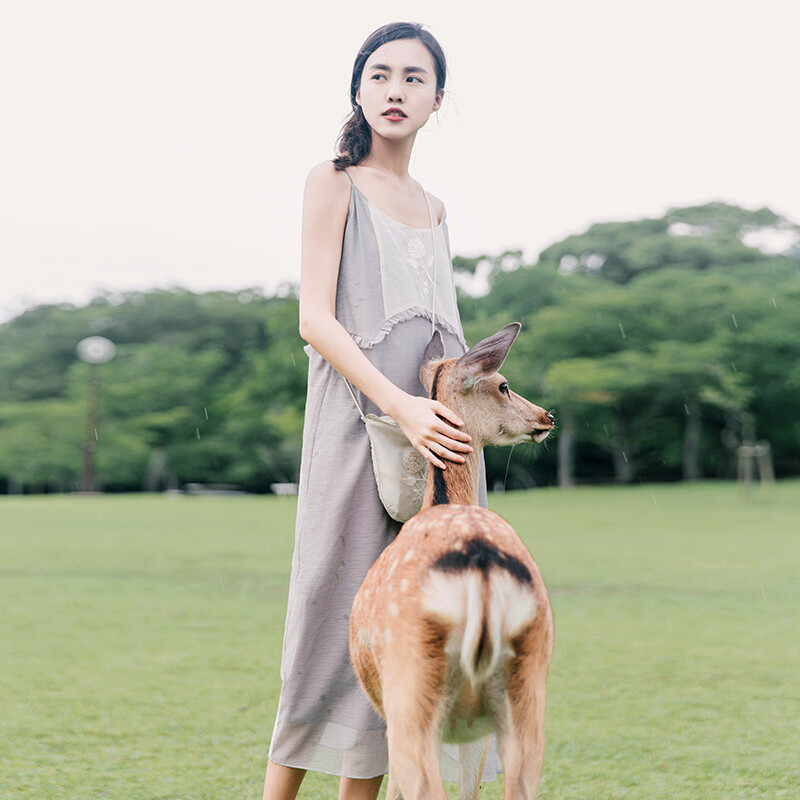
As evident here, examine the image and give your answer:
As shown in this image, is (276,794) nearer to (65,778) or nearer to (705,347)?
(65,778)

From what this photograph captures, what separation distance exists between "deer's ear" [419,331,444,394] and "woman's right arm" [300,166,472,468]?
0.13 metres

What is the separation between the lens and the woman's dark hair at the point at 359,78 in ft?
6.91

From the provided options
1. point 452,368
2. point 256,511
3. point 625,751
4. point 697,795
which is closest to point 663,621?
point 625,751

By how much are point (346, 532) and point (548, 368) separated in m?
23.1

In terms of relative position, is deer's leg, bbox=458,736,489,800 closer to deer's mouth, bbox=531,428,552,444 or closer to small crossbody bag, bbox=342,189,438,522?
small crossbody bag, bbox=342,189,438,522

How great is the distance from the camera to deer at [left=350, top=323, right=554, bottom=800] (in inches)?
61.3

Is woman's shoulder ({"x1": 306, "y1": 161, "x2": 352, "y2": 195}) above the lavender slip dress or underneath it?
above

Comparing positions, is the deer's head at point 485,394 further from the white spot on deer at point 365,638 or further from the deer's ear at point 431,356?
the white spot on deer at point 365,638

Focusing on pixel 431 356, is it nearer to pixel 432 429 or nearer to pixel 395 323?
pixel 395 323

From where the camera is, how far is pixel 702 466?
28.3 m

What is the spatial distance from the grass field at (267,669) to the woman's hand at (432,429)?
1483mm

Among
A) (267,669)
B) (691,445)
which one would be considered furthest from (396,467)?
(691,445)

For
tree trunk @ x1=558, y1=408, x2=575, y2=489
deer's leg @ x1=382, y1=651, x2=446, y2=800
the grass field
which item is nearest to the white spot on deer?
deer's leg @ x1=382, y1=651, x2=446, y2=800

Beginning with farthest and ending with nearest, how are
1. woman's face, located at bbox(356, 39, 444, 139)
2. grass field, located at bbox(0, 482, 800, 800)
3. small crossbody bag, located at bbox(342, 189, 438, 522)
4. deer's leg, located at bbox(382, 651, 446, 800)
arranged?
grass field, located at bbox(0, 482, 800, 800) < woman's face, located at bbox(356, 39, 444, 139) < small crossbody bag, located at bbox(342, 189, 438, 522) < deer's leg, located at bbox(382, 651, 446, 800)
